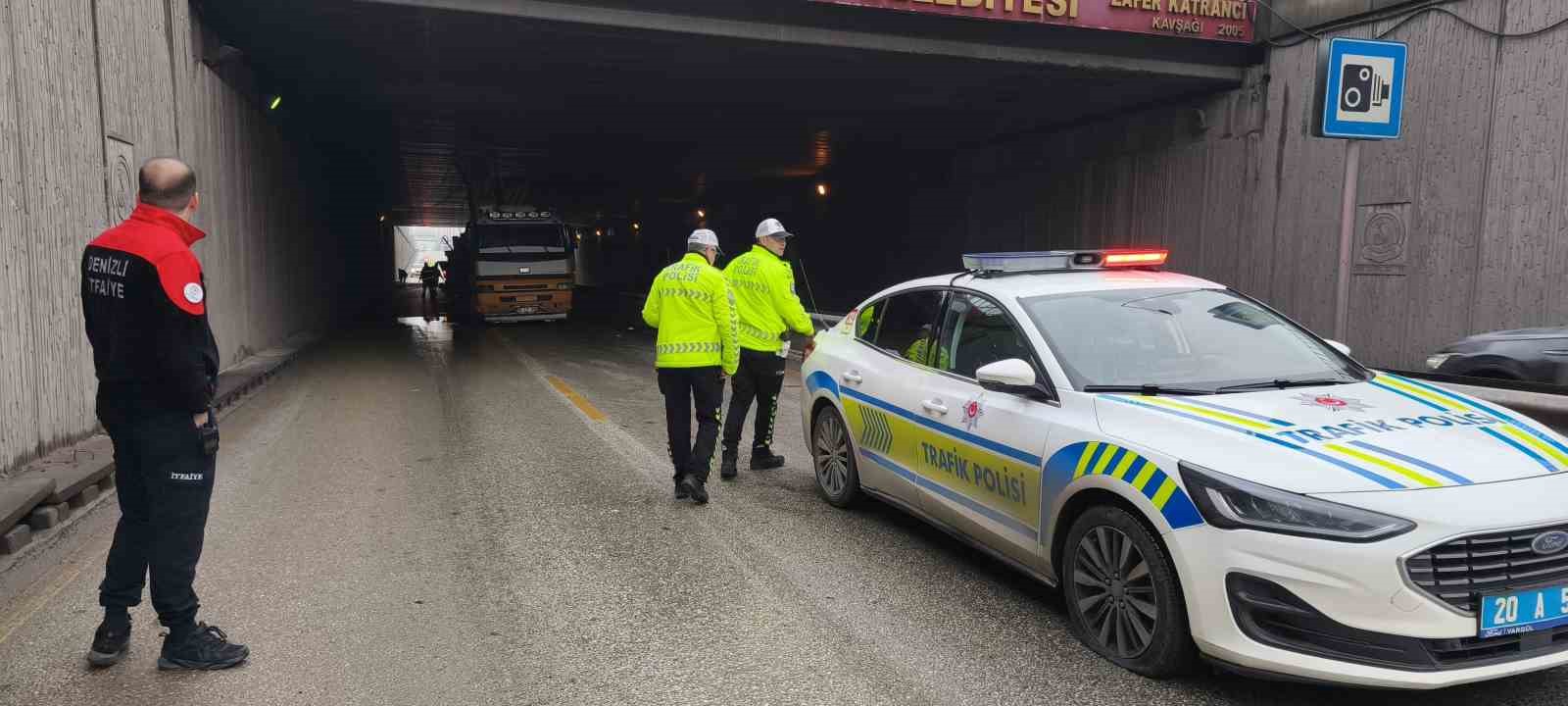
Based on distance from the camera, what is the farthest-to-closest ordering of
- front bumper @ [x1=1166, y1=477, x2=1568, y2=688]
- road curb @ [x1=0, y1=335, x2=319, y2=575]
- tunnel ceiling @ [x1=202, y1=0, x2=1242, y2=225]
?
tunnel ceiling @ [x1=202, y1=0, x2=1242, y2=225] < road curb @ [x1=0, y1=335, x2=319, y2=575] < front bumper @ [x1=1166, y1=477, x2=1568, y2=688]

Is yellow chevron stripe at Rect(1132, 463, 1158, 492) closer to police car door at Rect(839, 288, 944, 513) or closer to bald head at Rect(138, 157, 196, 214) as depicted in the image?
police car door at Rect(839, 288, 944, 513)

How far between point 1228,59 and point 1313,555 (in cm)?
1416

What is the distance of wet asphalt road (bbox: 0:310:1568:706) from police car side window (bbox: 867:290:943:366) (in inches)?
41.5

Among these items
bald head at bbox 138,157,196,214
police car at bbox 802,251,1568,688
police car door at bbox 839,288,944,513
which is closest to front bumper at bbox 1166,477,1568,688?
police car at bbox 802,251,1568,688

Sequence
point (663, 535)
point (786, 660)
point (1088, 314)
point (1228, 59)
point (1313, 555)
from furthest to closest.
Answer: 1. point (1228, 59)
2. point (663, 535)
3. point (1088, 314)
4. point (786, 660)
5. point (1313, 555)

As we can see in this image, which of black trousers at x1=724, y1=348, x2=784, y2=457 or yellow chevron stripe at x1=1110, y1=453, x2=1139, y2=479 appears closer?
yellow chevron stripe at x1=1110, y1=453, x2=1139, y2=479

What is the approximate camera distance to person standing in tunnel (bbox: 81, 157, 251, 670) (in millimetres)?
3469

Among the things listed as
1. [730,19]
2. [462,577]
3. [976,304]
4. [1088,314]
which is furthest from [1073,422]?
[730,19]

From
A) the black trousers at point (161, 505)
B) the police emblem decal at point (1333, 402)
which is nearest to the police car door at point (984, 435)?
the police emblem decal at point (1333, 402)

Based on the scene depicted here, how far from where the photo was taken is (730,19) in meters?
13.5

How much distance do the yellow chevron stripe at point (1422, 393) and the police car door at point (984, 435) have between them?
5.01 ft

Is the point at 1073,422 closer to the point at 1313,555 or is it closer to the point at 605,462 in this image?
the point at 1313,555

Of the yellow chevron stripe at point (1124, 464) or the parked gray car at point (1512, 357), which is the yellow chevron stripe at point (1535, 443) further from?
the parked gray car at point (1512, 357)

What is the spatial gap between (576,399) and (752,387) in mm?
4429
